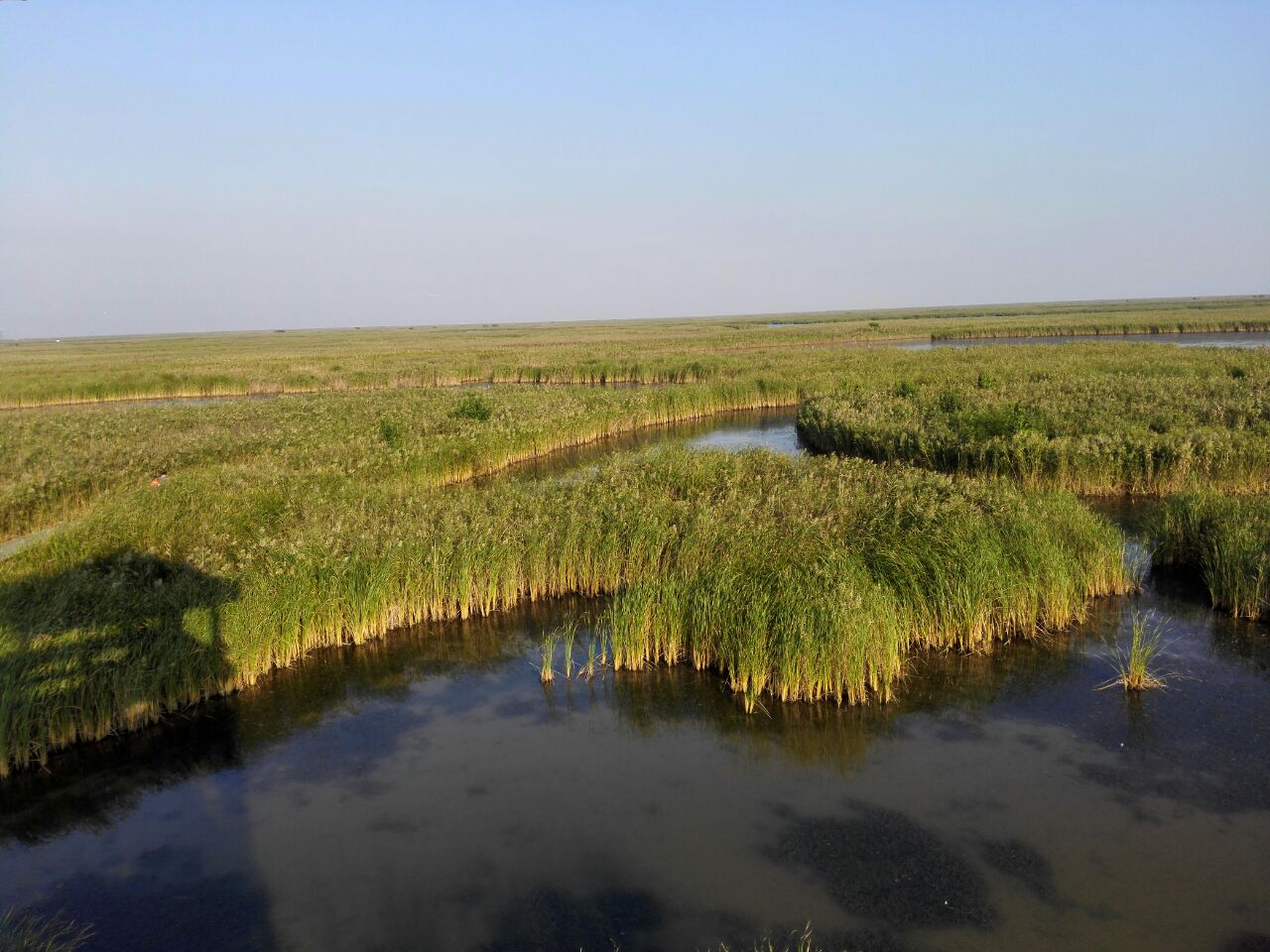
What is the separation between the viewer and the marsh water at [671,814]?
6.13 meters

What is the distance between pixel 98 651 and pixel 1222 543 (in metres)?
14.7

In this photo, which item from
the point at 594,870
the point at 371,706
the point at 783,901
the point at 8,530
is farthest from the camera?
the point at 8,530

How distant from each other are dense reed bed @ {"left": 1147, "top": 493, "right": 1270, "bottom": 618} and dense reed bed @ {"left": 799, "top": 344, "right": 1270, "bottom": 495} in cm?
344

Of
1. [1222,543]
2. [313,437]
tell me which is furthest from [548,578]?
[313,437]

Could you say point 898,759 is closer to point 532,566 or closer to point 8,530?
point 532,566

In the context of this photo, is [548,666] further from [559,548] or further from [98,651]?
[98,651]

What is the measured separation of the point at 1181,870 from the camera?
6.40 m

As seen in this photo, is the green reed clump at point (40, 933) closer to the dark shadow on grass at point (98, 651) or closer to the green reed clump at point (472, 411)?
the dark shadow on grass at point (98, 651)

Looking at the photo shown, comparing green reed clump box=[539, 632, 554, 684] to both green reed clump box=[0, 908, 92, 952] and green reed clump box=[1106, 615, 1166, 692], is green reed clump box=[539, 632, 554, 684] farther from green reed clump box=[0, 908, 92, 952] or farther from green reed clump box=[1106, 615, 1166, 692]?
green reed clump box=[1106, 615, 1166, 692]

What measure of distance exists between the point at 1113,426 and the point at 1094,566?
31.5ft

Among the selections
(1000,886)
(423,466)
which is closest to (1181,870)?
(1000,886)

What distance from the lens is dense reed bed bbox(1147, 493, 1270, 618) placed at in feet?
36.2

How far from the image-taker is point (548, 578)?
1301cm

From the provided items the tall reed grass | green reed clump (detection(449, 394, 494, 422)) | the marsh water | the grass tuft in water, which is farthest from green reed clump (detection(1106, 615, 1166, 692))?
green reed clump (detection(449, 394, 494, 422))
